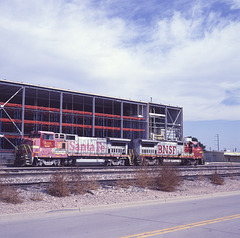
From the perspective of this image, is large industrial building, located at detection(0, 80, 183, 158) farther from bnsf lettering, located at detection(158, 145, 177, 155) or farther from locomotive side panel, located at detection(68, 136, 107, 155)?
bnsf lettering, located at detection(158, 145, 177, 155)

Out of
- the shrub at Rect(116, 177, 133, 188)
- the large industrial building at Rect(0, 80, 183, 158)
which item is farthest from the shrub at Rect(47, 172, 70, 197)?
the large industrial building at Rect(0, 80, 183, 158)

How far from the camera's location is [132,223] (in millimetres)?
8594

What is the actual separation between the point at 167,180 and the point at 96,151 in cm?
1983

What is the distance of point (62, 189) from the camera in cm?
1262

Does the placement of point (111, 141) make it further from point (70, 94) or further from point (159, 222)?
point (159, 222)

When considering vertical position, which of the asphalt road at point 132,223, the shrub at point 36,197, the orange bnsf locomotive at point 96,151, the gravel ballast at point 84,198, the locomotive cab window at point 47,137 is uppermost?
the locomotive cab window at point 47,137

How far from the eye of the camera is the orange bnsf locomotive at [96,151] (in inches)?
1185

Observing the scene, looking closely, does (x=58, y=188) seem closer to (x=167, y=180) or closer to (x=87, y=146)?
(x=167, y=180)

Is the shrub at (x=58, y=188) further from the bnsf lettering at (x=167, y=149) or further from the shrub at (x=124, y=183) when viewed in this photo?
the bnsf lettering at (x=167, y=149)

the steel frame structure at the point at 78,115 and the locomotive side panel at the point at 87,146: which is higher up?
the steel frame structure at the point at 78,115

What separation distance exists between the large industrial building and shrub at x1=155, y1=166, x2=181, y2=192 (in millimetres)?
32531

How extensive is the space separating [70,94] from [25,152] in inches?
850

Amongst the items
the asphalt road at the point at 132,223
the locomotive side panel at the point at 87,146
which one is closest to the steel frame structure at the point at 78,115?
the locomotive side panel at the point at 87,146

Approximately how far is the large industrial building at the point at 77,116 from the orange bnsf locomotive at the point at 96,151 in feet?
44.8
